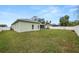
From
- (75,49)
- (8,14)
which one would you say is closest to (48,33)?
(75,49)

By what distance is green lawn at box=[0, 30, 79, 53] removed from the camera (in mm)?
2057

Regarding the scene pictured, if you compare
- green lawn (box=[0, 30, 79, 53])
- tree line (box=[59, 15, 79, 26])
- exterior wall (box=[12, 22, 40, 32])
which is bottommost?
green lawn (box=[0, 30, 79, 53])

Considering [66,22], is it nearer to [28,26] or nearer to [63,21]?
[63,21]

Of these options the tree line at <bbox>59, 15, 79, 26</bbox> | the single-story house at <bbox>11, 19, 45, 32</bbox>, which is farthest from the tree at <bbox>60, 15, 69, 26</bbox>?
the single-story house at <bbox>11, 19, 45, 32</bbox>

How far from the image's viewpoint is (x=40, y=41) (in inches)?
81.4

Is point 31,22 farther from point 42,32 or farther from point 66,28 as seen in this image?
point 66,28

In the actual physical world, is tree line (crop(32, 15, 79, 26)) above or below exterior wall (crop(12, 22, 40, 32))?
above

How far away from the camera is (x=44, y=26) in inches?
83.0

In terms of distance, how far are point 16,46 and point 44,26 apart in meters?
0.39

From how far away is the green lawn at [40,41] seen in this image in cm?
206

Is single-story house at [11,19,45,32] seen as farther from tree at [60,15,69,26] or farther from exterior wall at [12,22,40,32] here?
tree at [60,15,69,26]

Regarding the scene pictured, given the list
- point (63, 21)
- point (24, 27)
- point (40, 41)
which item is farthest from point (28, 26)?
point (63, 21)

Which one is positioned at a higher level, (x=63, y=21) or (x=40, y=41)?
(x=63, y=21)

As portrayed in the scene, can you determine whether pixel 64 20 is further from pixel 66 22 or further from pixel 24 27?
pixel 24 27
